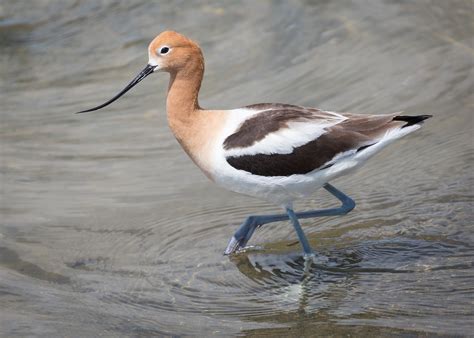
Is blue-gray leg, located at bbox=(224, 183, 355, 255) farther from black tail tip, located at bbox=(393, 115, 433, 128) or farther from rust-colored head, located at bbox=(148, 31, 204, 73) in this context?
rust-colored head, located at bbox=(148, 31, 204, 73)

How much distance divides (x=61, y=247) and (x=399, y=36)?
4726 mm

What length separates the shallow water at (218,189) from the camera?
5441mm

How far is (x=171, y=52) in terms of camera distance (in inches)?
245

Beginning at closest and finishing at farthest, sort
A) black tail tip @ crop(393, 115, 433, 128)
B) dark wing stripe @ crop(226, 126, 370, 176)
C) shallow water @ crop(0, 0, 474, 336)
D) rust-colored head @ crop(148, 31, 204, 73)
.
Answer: shallow water @ crop(0, 0, 474, 336) < dark wing stripe @ crop(226, 126, 370, 176) < black tail tip @ crop(393, 115, 433, 128) < rust-colored head @ crop(148, 31, 204, 73)

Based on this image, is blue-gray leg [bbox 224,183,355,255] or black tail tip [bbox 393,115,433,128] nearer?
black tail tip [bbox 393,115,433,128]

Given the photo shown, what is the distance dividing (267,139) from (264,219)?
714 mm

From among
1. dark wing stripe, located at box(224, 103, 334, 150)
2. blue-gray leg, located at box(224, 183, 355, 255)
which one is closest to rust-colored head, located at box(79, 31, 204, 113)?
dark wing stripe, located at box(224, 103, 334, 150)

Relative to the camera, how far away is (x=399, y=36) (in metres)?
9.62

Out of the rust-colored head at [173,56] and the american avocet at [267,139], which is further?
the rust-colored head at [173,56]

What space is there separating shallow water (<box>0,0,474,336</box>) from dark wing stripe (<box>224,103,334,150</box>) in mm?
Result: 816

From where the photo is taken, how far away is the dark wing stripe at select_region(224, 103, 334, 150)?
5992 mm

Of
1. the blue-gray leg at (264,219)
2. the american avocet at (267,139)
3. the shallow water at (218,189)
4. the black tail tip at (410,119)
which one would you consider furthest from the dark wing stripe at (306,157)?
the shallow water at (218,189)

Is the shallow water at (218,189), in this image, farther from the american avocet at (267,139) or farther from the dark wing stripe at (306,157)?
the dark wing stripe at (306,157)

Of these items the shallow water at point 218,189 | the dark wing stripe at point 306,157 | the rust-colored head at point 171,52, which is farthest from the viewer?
the rust-colored head at point 171,52
